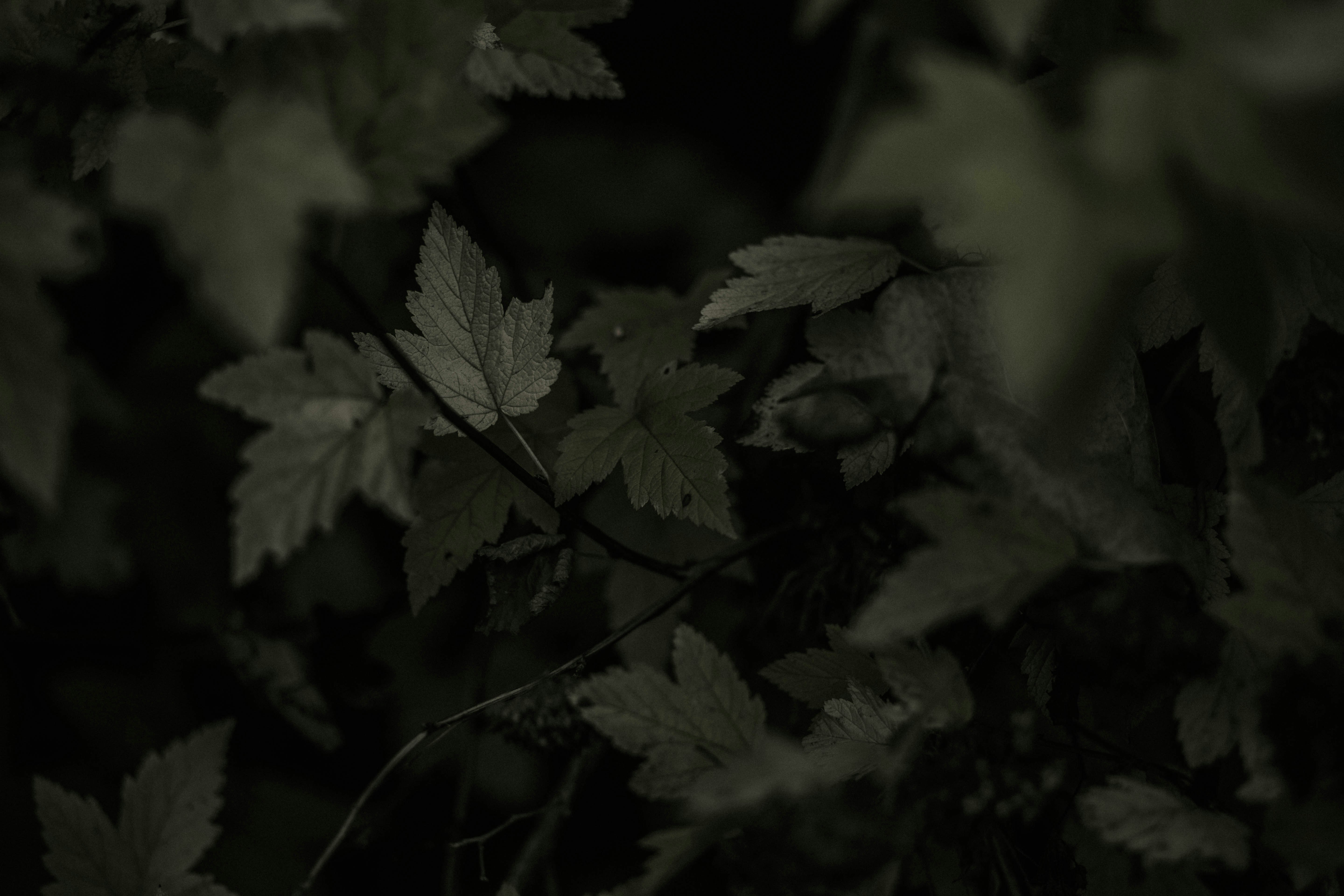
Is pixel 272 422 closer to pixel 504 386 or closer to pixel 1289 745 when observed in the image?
pixel 504 386

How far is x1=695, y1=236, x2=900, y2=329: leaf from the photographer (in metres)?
0.81

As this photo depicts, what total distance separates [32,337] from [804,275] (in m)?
0.62

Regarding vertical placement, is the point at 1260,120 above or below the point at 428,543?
above

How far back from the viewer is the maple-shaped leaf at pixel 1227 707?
23.4 inches

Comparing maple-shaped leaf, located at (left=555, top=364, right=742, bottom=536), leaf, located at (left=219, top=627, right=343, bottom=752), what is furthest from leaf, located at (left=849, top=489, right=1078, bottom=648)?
leaf, located at (left=219, top=627, right=343, bottom=752)

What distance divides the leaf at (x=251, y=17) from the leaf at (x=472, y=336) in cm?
25

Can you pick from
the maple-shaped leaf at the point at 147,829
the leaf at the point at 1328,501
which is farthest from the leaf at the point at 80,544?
the leaf at the point at 1328,501

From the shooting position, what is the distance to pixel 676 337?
3.28 ft

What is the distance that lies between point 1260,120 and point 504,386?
66 cm

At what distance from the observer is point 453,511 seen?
31.9 inches

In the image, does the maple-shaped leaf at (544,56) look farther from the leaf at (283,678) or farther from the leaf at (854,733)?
the leaf at (283,678)

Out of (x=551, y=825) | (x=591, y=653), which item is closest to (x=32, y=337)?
(x=591, y=653)

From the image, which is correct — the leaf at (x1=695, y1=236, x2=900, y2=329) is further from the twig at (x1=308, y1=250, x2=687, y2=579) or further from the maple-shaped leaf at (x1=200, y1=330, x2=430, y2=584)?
the maple-shaped leaf at (x1=200, y1=330, x2=430, y2=584)

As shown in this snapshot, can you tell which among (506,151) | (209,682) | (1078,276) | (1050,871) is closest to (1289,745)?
(1050,871)
